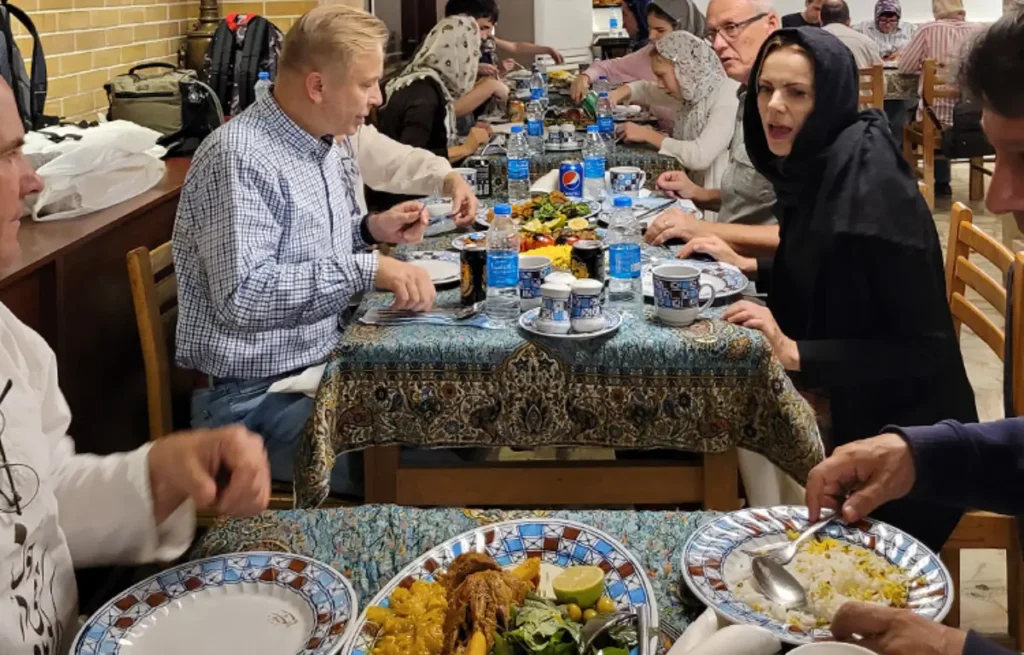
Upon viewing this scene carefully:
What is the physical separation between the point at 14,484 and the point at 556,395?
3.30ft

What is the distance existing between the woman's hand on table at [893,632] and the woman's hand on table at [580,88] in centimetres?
447

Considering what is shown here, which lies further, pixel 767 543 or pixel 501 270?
pixel 501 270

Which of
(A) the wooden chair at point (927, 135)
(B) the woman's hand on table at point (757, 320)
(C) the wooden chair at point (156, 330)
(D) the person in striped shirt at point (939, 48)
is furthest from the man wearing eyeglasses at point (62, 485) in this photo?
(D) the person in striped shirt at point (939, 48)

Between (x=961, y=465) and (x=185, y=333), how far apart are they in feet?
4.98

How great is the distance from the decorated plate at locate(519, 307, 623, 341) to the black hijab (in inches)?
20.4

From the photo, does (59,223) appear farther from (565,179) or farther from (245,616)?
(245,616)

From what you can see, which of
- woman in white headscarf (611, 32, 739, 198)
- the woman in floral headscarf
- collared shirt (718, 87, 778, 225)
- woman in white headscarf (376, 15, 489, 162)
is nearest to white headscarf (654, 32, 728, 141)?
woman in white headscarf (611, 32, 739, 198)

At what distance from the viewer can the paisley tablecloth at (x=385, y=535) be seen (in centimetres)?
107

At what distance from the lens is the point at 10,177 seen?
1.04 meters

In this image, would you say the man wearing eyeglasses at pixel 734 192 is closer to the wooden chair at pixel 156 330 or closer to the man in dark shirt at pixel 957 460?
the wooden chair at pixel 156 330

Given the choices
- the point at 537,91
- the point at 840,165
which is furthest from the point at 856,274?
the point at 537,91

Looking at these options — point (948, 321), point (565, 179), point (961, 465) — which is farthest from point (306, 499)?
point (565, 179)

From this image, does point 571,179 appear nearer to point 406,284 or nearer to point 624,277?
point 624,277

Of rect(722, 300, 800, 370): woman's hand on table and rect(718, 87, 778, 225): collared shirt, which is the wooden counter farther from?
rect(718, 87, 778, 225): collared shirt
